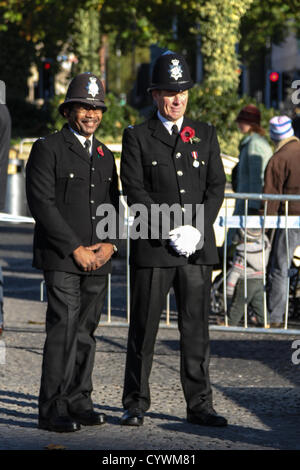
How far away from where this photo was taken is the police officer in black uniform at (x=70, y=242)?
19.9 feet

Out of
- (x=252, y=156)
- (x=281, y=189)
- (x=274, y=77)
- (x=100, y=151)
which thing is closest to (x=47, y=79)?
(x=274, y=77)

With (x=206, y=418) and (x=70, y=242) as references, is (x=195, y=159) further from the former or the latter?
(x=206, y=418)

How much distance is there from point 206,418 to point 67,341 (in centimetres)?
84

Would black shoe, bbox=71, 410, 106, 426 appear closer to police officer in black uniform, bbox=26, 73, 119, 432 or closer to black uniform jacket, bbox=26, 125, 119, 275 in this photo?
police officer in black uniform, bbox=26, 73, 119, 432

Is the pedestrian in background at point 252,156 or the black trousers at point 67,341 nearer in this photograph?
the black trousers at point 67,341

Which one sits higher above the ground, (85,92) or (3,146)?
(85,92)

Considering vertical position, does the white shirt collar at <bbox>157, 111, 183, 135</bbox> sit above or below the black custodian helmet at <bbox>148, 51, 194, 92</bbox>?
below

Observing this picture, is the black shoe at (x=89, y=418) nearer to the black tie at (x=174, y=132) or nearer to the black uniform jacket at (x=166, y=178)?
the black uniform jacket at (x=166, y=178)

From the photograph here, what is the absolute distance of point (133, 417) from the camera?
6141 mm

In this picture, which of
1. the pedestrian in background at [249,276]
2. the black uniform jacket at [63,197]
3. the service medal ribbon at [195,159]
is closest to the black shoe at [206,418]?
the black uniform jacket at [63,197]

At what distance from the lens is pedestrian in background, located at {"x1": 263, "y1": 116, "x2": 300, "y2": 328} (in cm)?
946

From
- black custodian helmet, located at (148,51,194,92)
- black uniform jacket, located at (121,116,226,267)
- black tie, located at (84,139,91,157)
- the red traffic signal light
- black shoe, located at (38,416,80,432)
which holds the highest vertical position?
the red traffic signal light

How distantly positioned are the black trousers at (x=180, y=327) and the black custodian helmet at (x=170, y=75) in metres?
0.96

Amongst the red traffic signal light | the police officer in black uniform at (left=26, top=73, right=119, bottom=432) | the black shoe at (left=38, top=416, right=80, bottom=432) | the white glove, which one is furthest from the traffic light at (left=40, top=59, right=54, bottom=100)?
the black shoe at (left=38, top=416, right=80, bottom=432)
